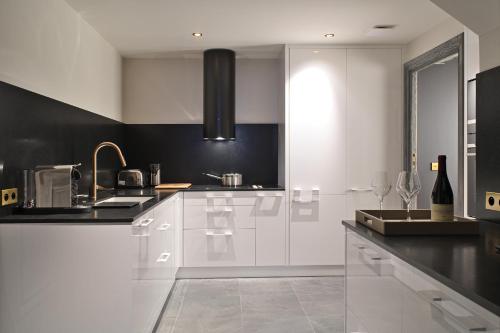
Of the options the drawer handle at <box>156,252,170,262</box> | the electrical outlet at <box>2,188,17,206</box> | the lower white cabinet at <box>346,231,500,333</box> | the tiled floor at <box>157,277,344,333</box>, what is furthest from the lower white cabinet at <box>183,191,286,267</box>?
the lower white cabinet at <box>346,231,500,333</box>

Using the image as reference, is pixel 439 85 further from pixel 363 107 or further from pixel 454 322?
pixel 454 322

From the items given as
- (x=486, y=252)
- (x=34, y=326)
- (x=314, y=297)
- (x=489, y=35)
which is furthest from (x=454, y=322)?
(x=314, y=297)

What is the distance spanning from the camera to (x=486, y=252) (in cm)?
146

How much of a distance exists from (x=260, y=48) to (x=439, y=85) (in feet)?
6.66

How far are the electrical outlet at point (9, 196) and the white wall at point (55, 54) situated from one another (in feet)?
2.01

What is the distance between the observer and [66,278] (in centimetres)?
224

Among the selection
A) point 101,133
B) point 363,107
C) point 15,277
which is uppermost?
point 363,107

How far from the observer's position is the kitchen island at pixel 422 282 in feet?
3.48

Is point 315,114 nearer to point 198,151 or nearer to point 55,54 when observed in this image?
point 198,151

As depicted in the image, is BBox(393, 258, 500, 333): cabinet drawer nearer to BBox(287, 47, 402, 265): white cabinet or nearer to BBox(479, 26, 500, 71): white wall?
BBox(479, 26, 500, 71): white wall

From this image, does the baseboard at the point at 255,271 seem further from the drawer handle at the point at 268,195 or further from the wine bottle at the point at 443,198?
the wine bottle at the point at 443,198

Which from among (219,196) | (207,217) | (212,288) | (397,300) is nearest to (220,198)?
(219,196)

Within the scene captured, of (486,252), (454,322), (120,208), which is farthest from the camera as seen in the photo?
(120,208)

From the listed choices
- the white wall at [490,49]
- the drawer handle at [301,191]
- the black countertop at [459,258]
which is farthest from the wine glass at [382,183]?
the drawer handle at [301,191]
